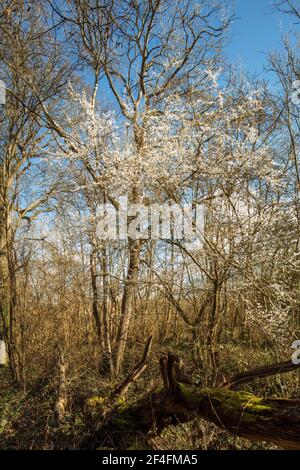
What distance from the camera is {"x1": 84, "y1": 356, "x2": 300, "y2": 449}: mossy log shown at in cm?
235

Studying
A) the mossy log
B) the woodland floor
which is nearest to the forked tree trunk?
the woodland floor

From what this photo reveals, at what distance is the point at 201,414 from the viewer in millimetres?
2875

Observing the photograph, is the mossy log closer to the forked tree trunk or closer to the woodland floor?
the woodland floor

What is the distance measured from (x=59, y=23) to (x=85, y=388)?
453 cm

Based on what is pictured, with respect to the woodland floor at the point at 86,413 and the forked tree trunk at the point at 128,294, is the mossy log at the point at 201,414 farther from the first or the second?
the forked tree trunk at the point at 128,294

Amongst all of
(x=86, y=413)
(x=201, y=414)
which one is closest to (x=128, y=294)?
(x=86, y=413)

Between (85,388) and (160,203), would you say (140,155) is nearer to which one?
(160,203)

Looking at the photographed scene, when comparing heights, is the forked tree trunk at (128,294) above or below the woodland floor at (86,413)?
above

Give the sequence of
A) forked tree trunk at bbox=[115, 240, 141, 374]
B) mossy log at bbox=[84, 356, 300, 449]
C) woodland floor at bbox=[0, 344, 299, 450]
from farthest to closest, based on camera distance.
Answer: forked tree trunk at bbox=[115, 240, 141, 374] → woodland floor at bbox=[0, 344, 299, 450] → mossy log at bbox=[84, 356, 300, 449]

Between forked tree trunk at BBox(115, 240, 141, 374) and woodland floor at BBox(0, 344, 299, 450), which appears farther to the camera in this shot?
forked tree trunk at BBox(115, 240, 141, 374)

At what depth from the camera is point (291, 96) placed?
711cm

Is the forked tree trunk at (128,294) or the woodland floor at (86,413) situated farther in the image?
the forked tree trunk at (128,294)

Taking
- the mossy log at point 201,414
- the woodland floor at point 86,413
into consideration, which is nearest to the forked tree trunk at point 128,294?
the woodland floor at point 86,413

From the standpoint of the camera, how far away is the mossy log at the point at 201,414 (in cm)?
235
